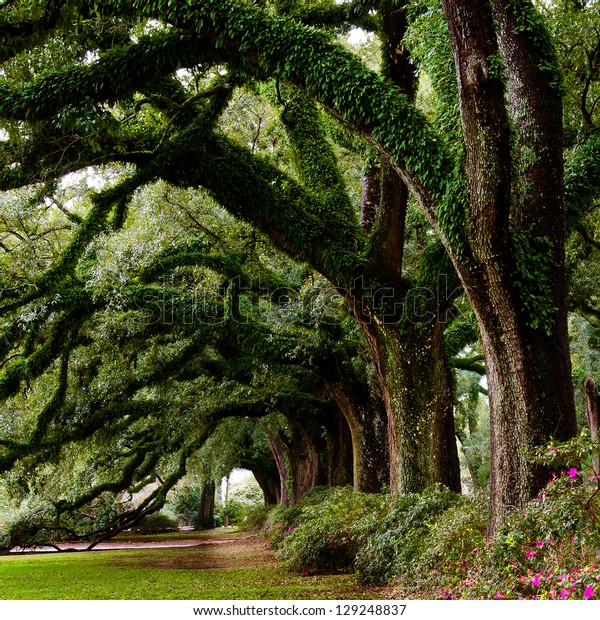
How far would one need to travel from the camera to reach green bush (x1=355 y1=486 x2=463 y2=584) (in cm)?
729

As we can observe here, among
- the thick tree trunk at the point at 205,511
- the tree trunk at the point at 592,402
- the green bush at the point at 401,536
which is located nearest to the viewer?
the green bush at the point at 401,536

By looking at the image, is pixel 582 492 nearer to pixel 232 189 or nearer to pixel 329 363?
pixel 232 189

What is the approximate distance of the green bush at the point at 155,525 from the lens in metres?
34.3

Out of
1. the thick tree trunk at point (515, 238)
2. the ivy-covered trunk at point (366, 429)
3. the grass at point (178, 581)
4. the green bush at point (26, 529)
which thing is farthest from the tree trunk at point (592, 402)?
the green bush at point (26, 529)

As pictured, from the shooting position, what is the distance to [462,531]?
21.5ft

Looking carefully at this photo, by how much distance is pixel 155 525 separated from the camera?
34.9 metres

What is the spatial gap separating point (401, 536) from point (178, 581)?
435cm

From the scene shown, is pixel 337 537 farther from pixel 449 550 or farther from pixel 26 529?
pixel 26 529

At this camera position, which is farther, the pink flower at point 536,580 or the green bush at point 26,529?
the green bush at point 26,529

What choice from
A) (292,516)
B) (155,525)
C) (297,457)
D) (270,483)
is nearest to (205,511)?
(155,525)

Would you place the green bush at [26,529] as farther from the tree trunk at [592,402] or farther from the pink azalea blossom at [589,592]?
the pink azalea blossom at [589,592]

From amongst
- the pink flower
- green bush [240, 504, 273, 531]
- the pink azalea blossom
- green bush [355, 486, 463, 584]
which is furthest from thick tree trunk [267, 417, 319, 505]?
the pink azalea blossom

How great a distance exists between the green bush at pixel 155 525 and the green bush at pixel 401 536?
28.7 metres

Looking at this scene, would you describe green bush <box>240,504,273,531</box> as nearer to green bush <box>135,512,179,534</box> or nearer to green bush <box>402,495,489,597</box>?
green bush <box>135,512,179,534</box>
